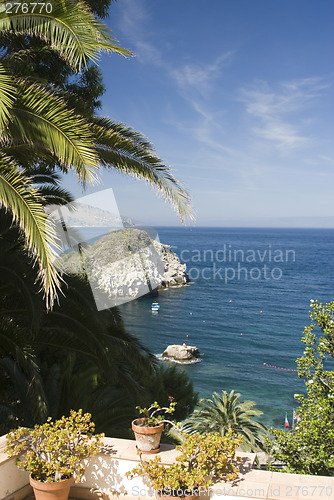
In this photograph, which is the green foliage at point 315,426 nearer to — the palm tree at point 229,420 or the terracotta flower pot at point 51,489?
the terracotta flower pot at point 51,489

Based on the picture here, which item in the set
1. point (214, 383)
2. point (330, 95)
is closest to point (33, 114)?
point (214, 383)

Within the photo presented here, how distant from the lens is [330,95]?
6266 cm

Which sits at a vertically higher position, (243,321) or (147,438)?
(147,438)

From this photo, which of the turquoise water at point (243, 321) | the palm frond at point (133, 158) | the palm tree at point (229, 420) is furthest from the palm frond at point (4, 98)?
the turquoise water at point (243, 321)

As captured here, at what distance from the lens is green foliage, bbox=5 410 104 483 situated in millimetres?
3768

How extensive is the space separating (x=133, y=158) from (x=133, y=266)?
6507 centimetres

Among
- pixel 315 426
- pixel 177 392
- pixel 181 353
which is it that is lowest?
pixel 181 353

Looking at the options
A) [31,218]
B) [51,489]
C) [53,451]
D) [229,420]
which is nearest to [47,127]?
[31,218]

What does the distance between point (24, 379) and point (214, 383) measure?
3879 cm

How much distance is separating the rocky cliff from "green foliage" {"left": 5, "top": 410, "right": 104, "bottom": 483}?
38.5 metres

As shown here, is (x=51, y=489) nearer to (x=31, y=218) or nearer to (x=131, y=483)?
(x=131, y=483)

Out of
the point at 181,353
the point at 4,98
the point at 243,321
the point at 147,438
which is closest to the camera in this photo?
the point at 4,98

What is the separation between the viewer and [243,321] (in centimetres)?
6844

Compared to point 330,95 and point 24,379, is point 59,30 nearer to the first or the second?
point 24,379
